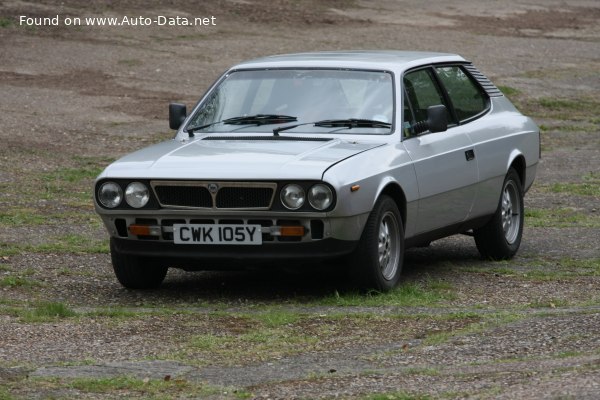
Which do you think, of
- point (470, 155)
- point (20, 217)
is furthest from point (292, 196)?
Answer: point (20, 217)

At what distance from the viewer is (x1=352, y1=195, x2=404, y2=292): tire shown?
9.18 metres

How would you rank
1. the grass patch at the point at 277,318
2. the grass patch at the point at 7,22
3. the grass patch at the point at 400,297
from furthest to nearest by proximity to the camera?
the grass patch at the point at 7,22 < the grass patch at the point at 400,297 < the grass patch at the point at 277,318

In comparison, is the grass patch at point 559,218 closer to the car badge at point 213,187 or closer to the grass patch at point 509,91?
the car badge at point 213,187

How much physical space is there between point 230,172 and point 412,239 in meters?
1.59

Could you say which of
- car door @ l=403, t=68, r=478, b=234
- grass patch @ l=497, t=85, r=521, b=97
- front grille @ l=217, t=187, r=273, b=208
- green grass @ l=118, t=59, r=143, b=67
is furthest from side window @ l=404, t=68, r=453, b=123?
green grass @ l=118, t=59, r=143, b=67

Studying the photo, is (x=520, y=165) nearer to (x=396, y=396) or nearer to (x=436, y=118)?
(x=436, y=118)

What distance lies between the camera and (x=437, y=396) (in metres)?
6.32

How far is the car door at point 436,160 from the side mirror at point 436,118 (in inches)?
4.8

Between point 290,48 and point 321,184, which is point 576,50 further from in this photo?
point 321,184

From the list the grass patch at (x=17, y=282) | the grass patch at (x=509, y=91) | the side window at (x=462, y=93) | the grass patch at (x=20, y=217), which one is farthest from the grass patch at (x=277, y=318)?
the grass patch at (x=509, y=91)

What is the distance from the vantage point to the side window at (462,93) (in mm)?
10977

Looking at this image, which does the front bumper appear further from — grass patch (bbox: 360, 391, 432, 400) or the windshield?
grass patch (bbox: 360, 391, 432, 400)

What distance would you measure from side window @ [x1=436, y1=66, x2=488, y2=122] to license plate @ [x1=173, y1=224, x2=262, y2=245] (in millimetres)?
2548

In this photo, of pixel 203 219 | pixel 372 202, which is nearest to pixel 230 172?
pixel 203 219
